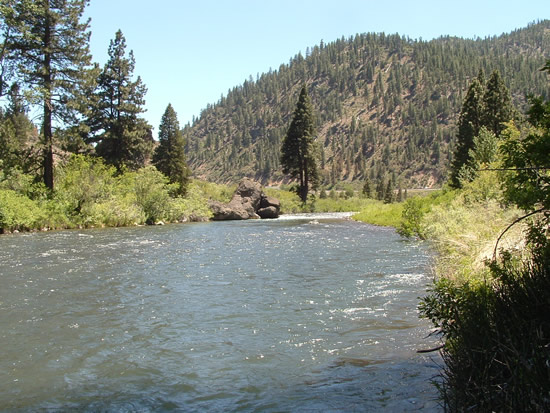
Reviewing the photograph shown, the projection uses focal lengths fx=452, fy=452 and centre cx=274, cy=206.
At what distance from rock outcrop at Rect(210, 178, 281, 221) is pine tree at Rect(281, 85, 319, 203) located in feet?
33.9

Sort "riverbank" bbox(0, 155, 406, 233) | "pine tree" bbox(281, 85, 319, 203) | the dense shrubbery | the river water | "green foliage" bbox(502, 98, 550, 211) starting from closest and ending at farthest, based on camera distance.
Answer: "green foliage" bbox(502, 98, 550, 211)
the river water
the dense shrubbery
"riverbank" bbox(0, 155, 406, 233)
"pine tree" bbox(281, 85, 319, 203)

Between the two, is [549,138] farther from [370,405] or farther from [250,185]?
[250,185]

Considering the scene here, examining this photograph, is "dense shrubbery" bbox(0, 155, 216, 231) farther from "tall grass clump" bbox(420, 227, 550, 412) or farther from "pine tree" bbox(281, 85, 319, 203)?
"tall grass clump" bbox(420, 227, 550, 412)

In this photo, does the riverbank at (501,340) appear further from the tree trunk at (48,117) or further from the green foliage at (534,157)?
the tree trunk at (48,117)

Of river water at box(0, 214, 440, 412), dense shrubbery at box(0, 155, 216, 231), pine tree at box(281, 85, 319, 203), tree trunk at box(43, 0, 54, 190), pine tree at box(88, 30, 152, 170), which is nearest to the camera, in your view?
river water at box(0, 214, 440, 412)

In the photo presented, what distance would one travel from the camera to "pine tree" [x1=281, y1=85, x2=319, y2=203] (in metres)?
59.9

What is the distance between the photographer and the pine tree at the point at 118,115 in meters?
44.3

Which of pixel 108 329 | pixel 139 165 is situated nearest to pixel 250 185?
pixel 139 165

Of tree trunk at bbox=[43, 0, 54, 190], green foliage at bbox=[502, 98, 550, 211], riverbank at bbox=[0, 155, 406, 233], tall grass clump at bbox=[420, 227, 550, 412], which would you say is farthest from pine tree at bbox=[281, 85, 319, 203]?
tall grass clump at bbox=[420, 227, 550, 412]

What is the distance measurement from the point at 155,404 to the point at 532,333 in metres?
4.02

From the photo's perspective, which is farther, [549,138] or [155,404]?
[155,404]

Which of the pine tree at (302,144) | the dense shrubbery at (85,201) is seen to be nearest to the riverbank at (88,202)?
the dense shrubbery at (85,201)

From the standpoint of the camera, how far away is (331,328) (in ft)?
26.6

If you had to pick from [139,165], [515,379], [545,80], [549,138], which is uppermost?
[545,80]
